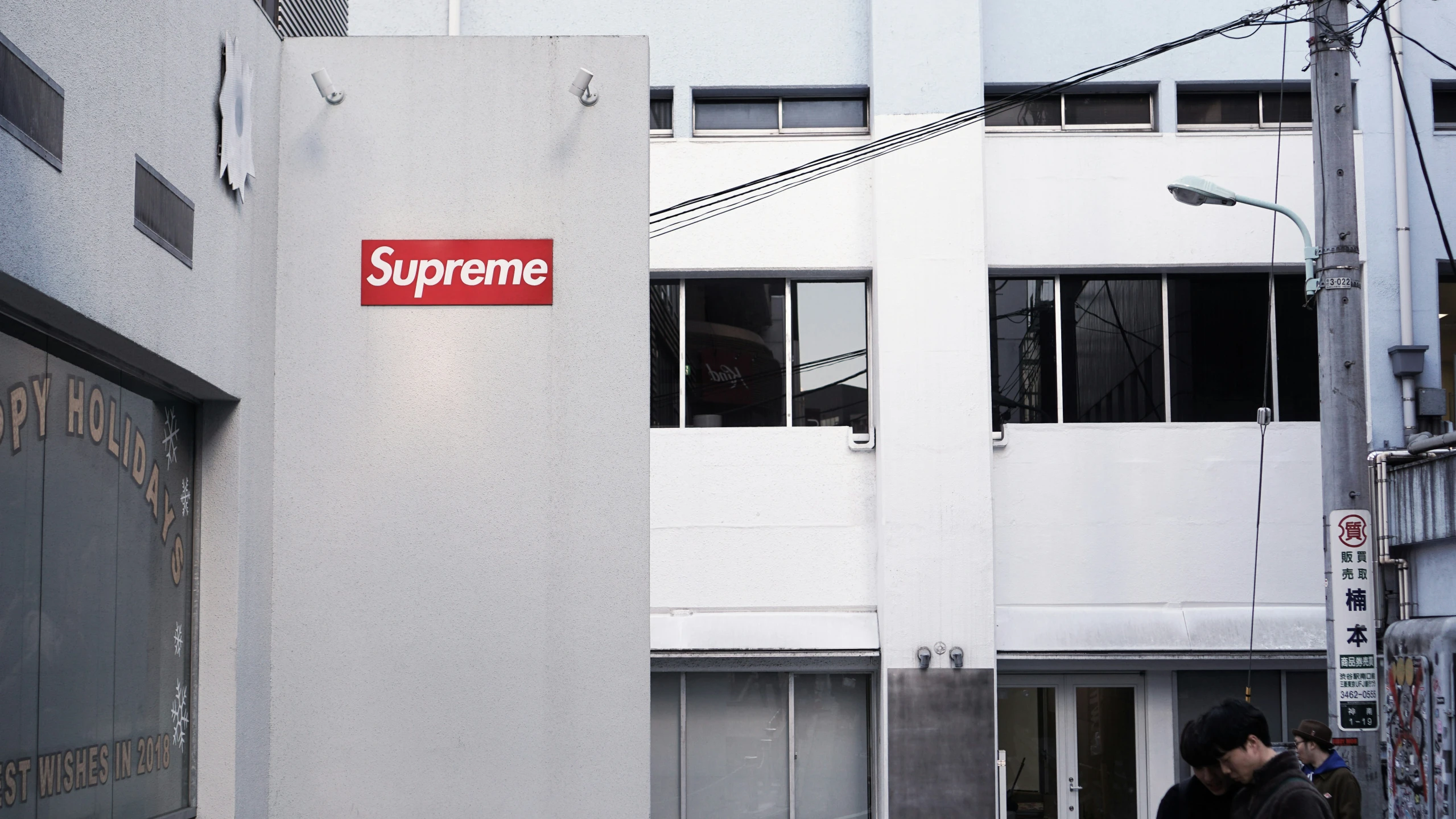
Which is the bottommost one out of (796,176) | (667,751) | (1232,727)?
(667,751)

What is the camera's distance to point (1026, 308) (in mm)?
14445

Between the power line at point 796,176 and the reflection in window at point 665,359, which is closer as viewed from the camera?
the power line at point 796,176

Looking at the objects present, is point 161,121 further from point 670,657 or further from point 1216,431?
point 1216,431

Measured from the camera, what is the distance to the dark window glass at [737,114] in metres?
14.6

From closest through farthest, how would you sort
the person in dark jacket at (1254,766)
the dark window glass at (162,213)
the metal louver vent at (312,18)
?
the person in dark jacket at (1254,766) → the dark window glass at (162,213) → the metal louver vent at (312,18)

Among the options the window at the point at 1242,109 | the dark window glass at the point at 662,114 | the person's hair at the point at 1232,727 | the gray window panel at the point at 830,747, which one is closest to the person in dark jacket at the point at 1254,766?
the person's hair at the point at 1232,727

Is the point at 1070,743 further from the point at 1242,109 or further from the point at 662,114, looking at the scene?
the point at 662,114

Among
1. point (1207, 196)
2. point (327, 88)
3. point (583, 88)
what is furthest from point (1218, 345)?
point (327, 88)

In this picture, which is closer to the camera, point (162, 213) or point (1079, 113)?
point (162, 213)

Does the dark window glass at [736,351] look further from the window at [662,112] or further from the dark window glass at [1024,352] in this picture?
the dark window glass at [1024,352]

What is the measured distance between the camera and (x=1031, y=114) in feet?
47.6

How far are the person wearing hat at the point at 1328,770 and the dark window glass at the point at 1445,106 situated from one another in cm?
808

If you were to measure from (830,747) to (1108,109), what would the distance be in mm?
7191

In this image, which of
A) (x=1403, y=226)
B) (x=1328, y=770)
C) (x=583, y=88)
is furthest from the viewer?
(x=1403, y=226)
